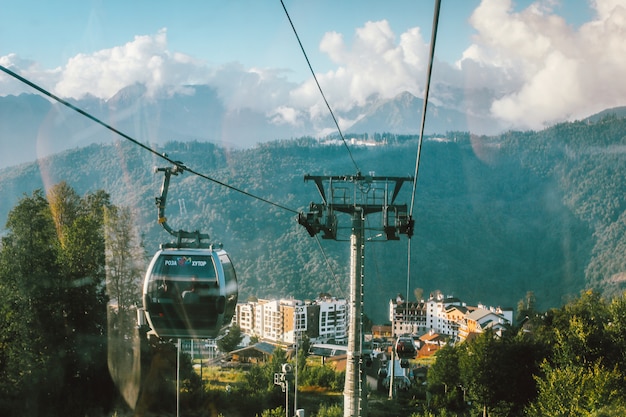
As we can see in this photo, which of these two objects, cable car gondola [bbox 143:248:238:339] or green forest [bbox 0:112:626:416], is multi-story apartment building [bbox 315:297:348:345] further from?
cable car gondola [bbox 143:248:238:339]

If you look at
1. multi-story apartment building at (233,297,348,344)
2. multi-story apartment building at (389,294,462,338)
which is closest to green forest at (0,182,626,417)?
multi-story apartment building at (233,297,348,344)

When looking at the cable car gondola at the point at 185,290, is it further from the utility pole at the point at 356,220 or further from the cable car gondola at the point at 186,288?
the utility pole at the point at 356,220

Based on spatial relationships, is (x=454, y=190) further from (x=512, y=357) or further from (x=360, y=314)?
(x=360, y=314)

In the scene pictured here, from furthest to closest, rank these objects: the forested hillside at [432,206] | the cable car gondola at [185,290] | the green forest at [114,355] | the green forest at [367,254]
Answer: the forested hillside at [432,206], the green forest at [367,254], the green forest at [114,355], the cable car gondola at [185,290]

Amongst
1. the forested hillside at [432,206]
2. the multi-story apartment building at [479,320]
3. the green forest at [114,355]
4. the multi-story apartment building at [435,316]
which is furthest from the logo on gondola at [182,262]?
the multi-story apartment building at [435,316]

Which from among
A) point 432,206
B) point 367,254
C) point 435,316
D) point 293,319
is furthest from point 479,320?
point 432,206

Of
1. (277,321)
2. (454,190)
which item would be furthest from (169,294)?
(454,190)
